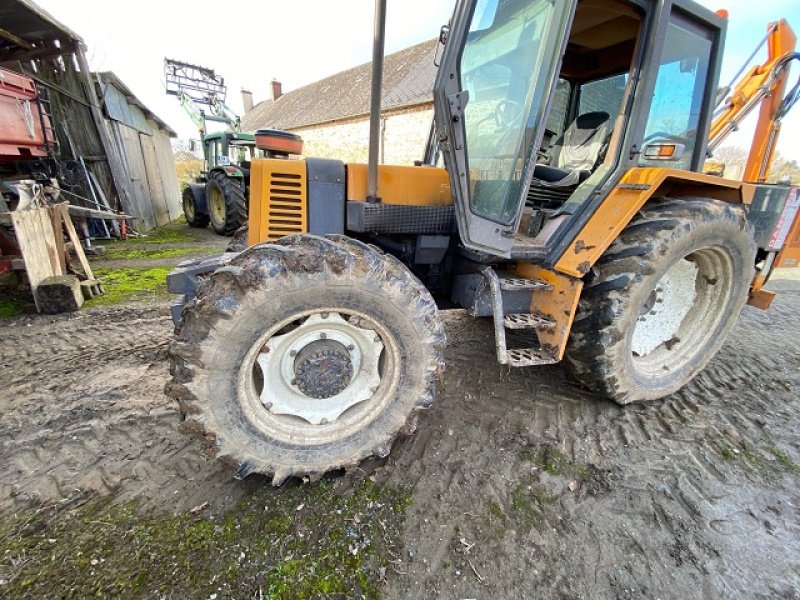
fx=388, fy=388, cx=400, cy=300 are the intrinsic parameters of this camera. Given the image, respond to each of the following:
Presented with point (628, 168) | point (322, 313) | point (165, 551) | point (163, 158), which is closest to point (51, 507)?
point (165, 551)

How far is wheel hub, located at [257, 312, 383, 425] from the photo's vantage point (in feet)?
6.28

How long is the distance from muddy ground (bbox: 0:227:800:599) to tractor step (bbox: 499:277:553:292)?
33.6 inches

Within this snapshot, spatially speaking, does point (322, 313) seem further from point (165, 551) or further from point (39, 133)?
point (39, 133)

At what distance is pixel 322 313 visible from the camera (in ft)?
6.21

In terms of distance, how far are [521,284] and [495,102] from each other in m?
1.07

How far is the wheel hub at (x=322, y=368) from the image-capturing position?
193 centimetres

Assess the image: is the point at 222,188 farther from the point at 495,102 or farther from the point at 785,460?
the point at 785,460

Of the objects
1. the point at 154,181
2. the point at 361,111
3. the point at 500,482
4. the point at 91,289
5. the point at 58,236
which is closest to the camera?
the point at 500,482

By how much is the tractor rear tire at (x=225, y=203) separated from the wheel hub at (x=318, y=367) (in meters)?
6.77

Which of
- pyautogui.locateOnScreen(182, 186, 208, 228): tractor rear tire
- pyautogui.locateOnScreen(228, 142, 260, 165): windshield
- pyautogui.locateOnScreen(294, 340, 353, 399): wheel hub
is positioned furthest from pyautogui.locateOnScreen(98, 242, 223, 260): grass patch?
pyautogui.locateOnScreen(294, 340, 353, 399): wheel hub

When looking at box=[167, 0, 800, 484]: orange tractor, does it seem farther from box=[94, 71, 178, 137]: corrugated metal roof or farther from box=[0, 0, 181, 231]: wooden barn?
box=[94, 71, 178, 137]: corrugated metal roof

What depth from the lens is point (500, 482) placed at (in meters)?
2.05

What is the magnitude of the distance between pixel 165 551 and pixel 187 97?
13864mm

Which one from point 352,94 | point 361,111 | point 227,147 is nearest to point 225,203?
point 227,147
